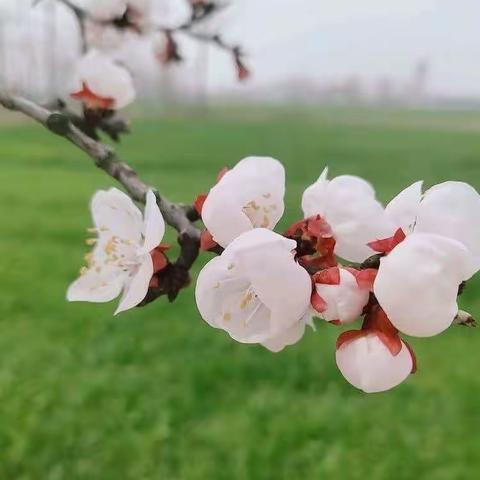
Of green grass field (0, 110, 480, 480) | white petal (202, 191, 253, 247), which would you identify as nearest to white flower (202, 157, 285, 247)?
white petal (202, 191, 253, 247)

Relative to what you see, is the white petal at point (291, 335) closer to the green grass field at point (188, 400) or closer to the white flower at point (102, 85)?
the white flower at point (102, 85)

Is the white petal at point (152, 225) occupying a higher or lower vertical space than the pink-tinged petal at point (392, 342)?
higher

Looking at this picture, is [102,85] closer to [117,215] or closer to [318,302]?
[117,215]

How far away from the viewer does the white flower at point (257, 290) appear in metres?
0.27

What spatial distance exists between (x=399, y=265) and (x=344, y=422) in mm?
867

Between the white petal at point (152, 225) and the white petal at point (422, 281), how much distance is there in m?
0.09

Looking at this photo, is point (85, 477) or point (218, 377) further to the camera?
point (218, 377)

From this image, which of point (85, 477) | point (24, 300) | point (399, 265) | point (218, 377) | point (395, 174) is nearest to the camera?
point (399, 265)

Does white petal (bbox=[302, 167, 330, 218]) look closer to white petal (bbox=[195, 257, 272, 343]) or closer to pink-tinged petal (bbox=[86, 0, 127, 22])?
white petal (bbox=[195, 257, 272, 343])

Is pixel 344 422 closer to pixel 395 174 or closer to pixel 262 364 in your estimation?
pixel 262 364

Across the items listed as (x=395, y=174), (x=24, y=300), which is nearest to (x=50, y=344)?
(x=24, y=300)

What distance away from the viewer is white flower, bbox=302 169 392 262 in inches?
12.0

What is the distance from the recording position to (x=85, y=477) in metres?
0.96

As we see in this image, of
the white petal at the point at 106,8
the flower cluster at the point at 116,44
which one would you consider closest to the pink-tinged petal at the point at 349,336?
the flower cluster at the point at 116,44
